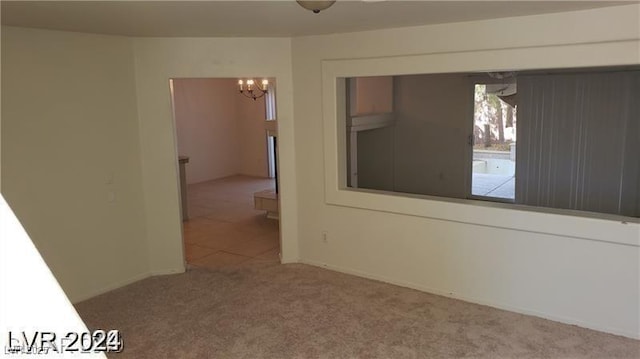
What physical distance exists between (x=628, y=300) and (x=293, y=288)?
8.60 feet

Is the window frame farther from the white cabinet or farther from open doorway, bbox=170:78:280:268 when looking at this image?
open doorway, bbox=170:78:280:268

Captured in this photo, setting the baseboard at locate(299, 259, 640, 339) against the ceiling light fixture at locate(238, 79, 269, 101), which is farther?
the ceiling light fixture at locate(238, 79, 269, 101)

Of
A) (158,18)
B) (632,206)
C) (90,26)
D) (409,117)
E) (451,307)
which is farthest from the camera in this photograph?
(409,117)

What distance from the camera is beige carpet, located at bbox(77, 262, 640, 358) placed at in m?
3.39

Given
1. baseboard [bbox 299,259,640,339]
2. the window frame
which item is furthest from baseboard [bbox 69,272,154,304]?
the window frame

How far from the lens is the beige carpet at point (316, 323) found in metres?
3.39

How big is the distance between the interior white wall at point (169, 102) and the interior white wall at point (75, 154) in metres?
0.10

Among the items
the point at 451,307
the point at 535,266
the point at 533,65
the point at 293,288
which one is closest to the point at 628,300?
the point at 535,266

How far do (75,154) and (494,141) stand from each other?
549cm

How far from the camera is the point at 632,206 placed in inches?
243

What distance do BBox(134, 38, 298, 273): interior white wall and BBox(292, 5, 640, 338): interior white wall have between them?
0.15 meters

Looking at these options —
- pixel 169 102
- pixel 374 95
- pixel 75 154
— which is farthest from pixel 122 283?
pixel 374 95

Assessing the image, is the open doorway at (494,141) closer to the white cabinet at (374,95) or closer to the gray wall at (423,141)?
the gray wall at (423,141)

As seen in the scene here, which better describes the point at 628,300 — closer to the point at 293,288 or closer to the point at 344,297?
the point at 344,297
